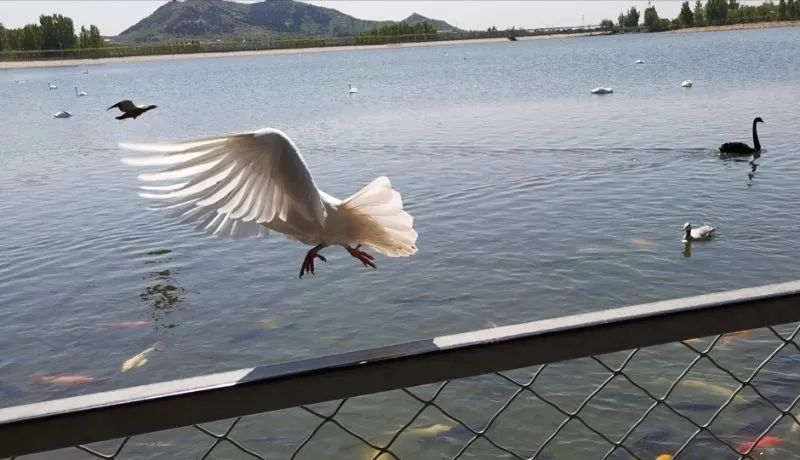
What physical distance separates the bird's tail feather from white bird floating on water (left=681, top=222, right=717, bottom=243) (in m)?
8.01

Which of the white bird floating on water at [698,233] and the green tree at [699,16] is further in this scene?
the green tree at [699,16]

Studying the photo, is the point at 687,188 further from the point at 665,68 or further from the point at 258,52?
the point at 258,52

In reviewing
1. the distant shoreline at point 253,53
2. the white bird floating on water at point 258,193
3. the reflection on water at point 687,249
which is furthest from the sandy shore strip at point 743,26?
the white bird floating on water at point 258,193

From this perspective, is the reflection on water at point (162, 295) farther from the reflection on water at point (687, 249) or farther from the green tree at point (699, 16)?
the green tree at point (699, 16)

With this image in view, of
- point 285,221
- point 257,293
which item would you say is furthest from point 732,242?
point 285,221

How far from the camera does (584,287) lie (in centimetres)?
942

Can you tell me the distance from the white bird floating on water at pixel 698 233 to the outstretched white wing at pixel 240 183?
859 centimetres

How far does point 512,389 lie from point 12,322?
6202 millimetres

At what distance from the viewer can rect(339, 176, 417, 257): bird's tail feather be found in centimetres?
317

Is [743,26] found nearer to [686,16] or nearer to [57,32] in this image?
[686,16]

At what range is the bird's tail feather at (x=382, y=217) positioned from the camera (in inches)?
125

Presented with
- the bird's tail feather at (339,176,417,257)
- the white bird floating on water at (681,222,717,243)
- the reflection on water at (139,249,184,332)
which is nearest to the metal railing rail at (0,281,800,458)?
the bird's tail feather at (339,176,417,257)

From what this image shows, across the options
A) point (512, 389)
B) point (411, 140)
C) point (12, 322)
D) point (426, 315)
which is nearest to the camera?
point (512, 389)

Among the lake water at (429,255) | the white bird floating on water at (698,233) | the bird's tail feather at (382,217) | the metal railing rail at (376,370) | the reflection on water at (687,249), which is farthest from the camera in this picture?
the white bird floating on water at (698,233)
